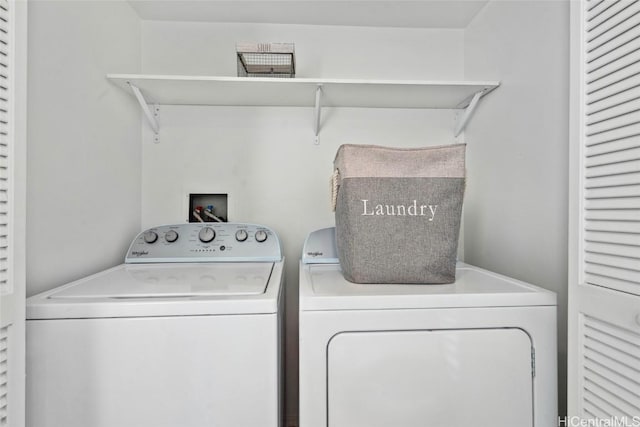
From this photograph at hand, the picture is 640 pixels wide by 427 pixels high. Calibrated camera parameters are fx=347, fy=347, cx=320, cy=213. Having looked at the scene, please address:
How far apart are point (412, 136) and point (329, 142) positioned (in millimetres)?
470

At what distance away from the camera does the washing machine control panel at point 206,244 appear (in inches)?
62.7

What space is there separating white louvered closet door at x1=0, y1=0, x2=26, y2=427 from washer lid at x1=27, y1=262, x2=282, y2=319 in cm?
9

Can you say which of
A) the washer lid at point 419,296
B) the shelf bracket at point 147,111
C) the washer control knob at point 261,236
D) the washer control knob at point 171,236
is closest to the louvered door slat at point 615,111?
the washer lid at point 419,296

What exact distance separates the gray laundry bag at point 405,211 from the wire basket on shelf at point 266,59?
0.70 metres

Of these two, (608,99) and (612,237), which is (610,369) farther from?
(608,99)

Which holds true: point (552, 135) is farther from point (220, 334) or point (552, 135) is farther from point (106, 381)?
point (106, 381)

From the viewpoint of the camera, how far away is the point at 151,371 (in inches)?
35.3

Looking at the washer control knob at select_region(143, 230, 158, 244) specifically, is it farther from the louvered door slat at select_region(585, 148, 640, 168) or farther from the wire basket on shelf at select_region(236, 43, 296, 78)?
the louvered door slat at select_region(585, 148, 640, 168)


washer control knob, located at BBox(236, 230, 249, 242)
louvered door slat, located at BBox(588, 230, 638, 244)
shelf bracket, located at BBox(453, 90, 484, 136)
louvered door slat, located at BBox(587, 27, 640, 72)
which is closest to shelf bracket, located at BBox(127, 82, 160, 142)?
washer control knob, located at BBox(236, 230, 249, 242)

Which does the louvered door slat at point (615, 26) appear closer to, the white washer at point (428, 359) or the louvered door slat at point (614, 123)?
the louvered door slat at point (614, 123)

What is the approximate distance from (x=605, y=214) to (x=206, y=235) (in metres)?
1.47

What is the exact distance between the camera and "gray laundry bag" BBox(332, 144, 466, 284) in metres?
1.10

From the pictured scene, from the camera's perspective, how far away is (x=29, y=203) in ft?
3.56

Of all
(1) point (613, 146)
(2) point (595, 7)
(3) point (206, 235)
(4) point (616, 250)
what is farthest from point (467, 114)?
(3) point (206, 235)
